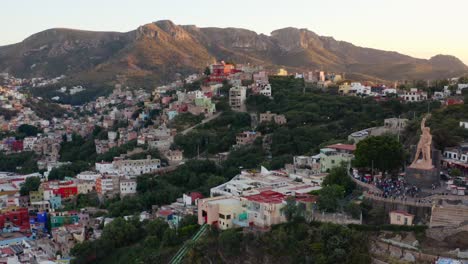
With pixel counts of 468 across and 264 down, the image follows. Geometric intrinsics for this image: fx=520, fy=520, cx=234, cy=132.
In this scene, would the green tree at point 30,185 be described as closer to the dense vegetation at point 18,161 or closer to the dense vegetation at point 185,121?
the dense vegetation at point 18,161

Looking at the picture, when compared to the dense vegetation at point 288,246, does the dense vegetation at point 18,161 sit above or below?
Result: below

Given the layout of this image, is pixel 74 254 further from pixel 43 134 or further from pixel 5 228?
pixel 43 134

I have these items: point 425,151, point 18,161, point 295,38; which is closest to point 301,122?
point 425,151

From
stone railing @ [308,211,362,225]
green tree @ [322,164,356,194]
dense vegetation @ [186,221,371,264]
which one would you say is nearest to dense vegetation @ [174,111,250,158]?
green tree @ [322,164,356,194]

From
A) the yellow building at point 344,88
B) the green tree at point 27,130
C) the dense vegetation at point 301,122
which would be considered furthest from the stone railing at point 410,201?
the green tree at point 27,130

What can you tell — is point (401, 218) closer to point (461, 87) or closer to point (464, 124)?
point (464, 124)

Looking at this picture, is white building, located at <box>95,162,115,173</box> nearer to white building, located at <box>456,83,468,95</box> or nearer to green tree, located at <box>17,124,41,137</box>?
green tree, located at <box>17,124,41,137</box>

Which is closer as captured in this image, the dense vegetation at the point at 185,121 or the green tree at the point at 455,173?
the green tree at the point at 455,173
